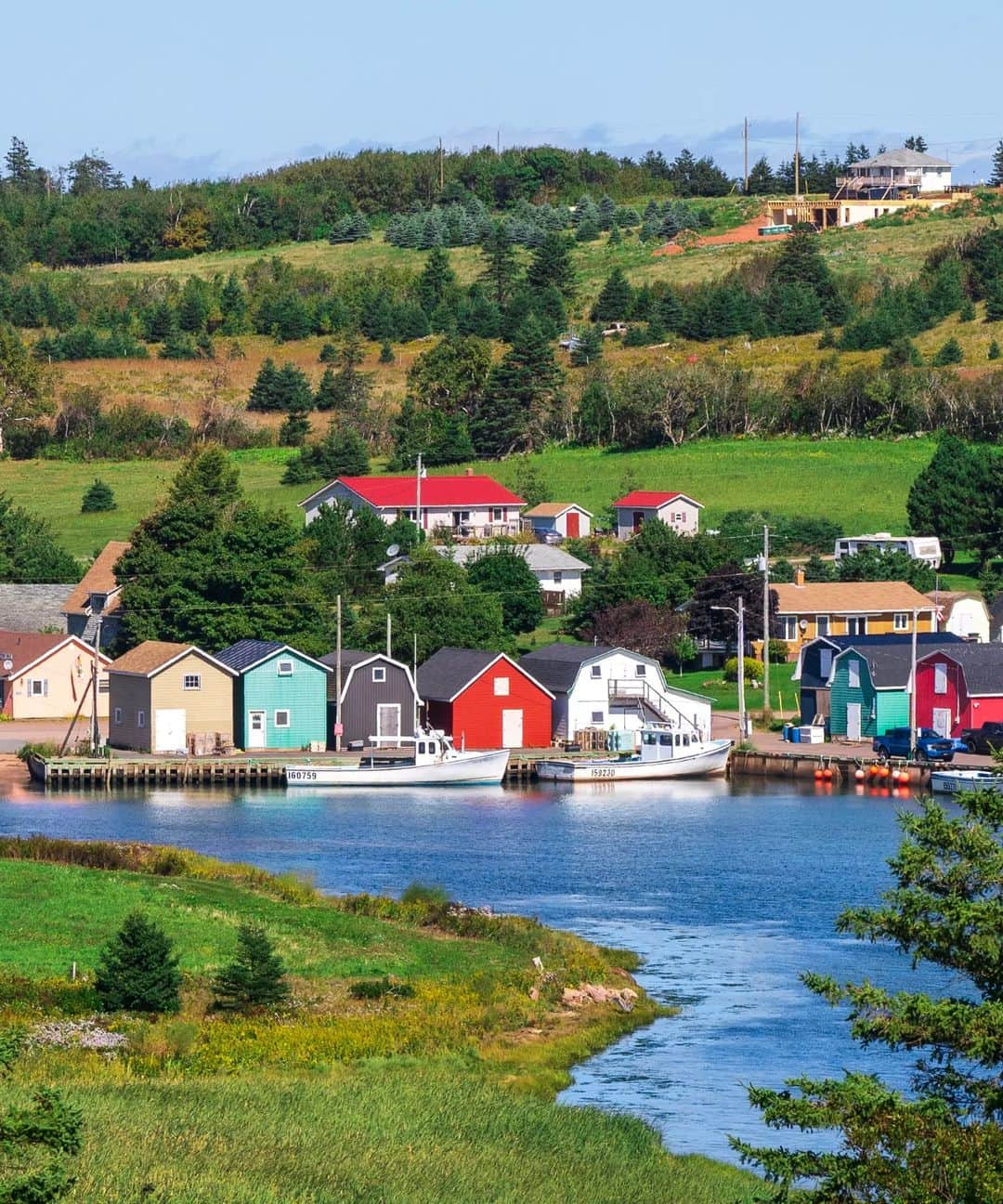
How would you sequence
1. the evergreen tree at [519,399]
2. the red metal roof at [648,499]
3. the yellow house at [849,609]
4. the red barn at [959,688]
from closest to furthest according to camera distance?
the red barn at [959,688] < the yellow house at [849,609] < the red metal roof at [648,499] < the evergreen tree at [519,399]

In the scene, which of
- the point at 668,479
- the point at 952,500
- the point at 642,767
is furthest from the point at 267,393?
the point at 642,767

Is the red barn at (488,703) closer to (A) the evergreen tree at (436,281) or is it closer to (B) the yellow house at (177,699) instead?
(B) the yellow house at (177,699)

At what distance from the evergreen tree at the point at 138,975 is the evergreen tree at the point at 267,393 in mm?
103410

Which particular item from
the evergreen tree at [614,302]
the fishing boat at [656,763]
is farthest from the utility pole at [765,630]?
the evergreen tree at [614,302]

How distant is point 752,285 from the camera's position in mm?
157375

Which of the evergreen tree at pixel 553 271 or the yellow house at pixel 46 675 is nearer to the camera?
the yellow house at pixel 46 675

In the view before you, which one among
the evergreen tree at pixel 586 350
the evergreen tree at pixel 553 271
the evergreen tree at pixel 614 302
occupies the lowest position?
the evergreen tree at pixel 586 350

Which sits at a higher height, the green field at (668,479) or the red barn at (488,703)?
the green field at (668,479)

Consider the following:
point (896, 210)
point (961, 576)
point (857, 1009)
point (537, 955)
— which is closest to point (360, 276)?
point (896, 210)

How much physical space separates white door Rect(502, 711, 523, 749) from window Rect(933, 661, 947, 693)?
14210mm

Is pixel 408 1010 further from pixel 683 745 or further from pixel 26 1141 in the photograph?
pixel 683 745

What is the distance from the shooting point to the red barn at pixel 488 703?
242 feet

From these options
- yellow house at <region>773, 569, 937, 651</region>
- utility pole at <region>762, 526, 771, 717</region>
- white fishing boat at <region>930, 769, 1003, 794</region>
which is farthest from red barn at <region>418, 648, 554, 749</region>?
white fishing boat at <region>930, 769, 1003, 794</region>

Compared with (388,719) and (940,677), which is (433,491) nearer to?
(388,719)
